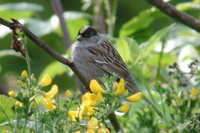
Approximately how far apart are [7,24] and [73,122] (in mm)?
322

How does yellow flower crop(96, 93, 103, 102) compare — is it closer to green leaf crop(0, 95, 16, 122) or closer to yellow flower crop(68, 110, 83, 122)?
yellow flower crop(68, 110, 83, 122)

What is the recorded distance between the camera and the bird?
3.50 m

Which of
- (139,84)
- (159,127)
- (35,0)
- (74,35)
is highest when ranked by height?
(35,0)

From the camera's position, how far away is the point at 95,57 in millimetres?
3805

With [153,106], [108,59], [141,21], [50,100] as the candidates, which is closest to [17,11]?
[108,59]

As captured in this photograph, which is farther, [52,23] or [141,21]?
[52,23]

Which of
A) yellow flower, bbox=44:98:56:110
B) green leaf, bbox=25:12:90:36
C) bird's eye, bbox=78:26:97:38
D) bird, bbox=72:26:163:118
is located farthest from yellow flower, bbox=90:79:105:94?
green leaf, bbox=25:12:90:36

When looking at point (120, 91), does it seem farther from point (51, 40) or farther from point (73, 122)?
point (51, 40)

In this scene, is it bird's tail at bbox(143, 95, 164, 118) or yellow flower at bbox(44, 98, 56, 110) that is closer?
yellow flower at bbox(44, 98, 56, 110)

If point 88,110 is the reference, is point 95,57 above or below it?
above

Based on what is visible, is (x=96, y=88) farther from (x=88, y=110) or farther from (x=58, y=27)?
(x=58, y=27)

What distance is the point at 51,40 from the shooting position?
183 inches

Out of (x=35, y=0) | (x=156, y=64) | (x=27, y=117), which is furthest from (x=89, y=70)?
(x=35, y=0)

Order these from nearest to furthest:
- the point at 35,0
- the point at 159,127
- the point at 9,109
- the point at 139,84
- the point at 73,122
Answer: the point at 73,122, the point at 9,109, the point at 159,127, the point at 139,84, the point at 35,0
